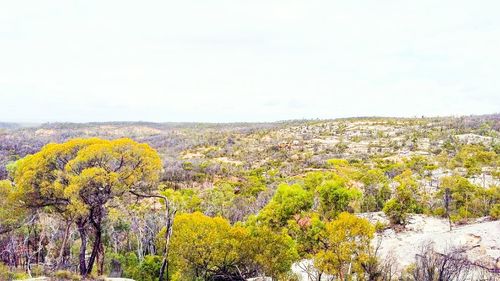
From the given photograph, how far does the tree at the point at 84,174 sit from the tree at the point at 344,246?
938 centimetres

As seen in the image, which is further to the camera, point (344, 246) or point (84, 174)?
point (344, 246)

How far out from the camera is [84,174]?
16391 mm

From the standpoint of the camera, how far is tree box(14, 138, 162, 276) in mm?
16688

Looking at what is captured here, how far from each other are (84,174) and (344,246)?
40.7 feet

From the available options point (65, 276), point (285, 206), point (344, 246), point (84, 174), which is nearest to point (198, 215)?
point (84, 174)

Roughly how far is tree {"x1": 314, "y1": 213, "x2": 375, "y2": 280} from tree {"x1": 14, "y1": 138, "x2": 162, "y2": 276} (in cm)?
938

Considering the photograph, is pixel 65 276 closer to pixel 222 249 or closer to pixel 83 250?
pixel 83 250

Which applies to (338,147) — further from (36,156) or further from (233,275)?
(36,156)

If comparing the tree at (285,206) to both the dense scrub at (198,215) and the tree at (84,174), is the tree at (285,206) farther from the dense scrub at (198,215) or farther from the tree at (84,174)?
the tree at (84,174)

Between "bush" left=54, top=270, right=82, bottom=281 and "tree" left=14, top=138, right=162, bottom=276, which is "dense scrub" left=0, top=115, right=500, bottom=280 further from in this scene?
"bush" left=54, top=270, right=82, bottom=281

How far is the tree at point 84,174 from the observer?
1669 cm

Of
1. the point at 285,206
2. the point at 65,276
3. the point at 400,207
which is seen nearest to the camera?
the point at 65,276

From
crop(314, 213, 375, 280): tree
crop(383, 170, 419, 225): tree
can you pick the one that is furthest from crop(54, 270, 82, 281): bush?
crop(383, 170, 419, 225): tree

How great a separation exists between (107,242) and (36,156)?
15.7m
